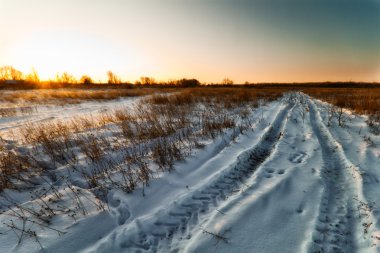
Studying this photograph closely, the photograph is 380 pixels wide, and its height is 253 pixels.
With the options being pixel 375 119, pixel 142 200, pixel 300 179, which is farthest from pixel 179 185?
pixel 375 119

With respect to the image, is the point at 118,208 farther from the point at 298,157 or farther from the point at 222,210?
the point at 298,157

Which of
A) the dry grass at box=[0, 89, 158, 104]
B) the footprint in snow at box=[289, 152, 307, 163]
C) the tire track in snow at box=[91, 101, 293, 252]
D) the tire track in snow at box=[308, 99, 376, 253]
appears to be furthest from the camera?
the dry grass at box=[0, 89, 158, 104]

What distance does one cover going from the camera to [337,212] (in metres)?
2.35

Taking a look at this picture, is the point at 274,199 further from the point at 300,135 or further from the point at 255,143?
the point at 300,135

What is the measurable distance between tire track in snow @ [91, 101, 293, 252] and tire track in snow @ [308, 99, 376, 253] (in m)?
1.02

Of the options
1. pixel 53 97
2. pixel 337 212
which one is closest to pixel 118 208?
pixel 337 212

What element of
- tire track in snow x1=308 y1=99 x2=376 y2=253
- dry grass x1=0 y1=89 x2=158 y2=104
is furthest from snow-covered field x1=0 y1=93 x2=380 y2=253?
dry grass x1=0 y1=89 x2=158 y2=104

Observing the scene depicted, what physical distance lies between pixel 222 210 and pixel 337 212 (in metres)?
1.23

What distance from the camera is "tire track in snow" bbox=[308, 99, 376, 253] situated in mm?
1929

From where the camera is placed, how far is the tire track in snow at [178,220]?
6.72 feet

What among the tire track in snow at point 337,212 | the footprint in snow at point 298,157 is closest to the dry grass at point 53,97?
the footprint in snow at point 298,157

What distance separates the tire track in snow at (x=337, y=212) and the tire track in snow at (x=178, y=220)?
1.02 metres

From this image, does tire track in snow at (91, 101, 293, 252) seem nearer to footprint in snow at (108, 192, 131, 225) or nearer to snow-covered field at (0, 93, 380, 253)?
snow-covered field at (0, 93, 380, 253)

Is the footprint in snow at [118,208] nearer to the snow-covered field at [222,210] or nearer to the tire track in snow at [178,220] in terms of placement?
the snow-covered field at [222,210]
